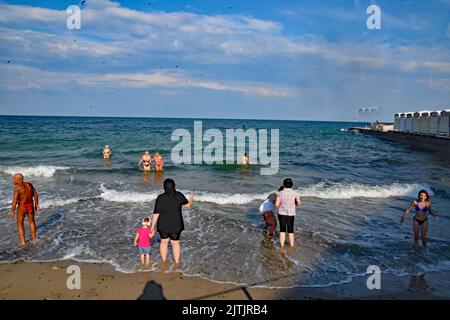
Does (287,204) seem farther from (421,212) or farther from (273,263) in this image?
(421,212)

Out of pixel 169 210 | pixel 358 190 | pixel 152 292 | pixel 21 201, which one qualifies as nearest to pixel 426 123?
pixel 358 190

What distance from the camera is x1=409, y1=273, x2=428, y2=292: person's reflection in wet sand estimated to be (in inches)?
231

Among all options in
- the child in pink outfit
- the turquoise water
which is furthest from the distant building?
the child in pink outfit

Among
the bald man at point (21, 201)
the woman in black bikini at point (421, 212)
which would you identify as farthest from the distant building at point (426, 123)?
the bald man at point (21, 201)

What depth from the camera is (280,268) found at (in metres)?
6.60

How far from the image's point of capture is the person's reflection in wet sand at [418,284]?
19.2ft

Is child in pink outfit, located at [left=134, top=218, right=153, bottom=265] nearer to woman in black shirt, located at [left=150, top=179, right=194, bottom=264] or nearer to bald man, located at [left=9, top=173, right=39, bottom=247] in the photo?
woman in black shirt, located at [left=150, top=179, right=194, bottom=264]

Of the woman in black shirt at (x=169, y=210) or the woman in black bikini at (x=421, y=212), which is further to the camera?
the woman in black bikini at (x=421, y=212)

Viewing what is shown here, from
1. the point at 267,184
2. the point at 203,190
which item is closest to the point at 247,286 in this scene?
the point at 203,190

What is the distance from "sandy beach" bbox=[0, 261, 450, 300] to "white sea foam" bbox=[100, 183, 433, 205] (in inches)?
237

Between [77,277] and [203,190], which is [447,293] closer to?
[77,277]

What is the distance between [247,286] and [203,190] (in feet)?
28.2

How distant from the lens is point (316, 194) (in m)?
13.7

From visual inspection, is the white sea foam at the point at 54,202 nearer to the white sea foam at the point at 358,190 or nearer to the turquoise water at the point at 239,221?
the turquoise water at the point at 239,221
